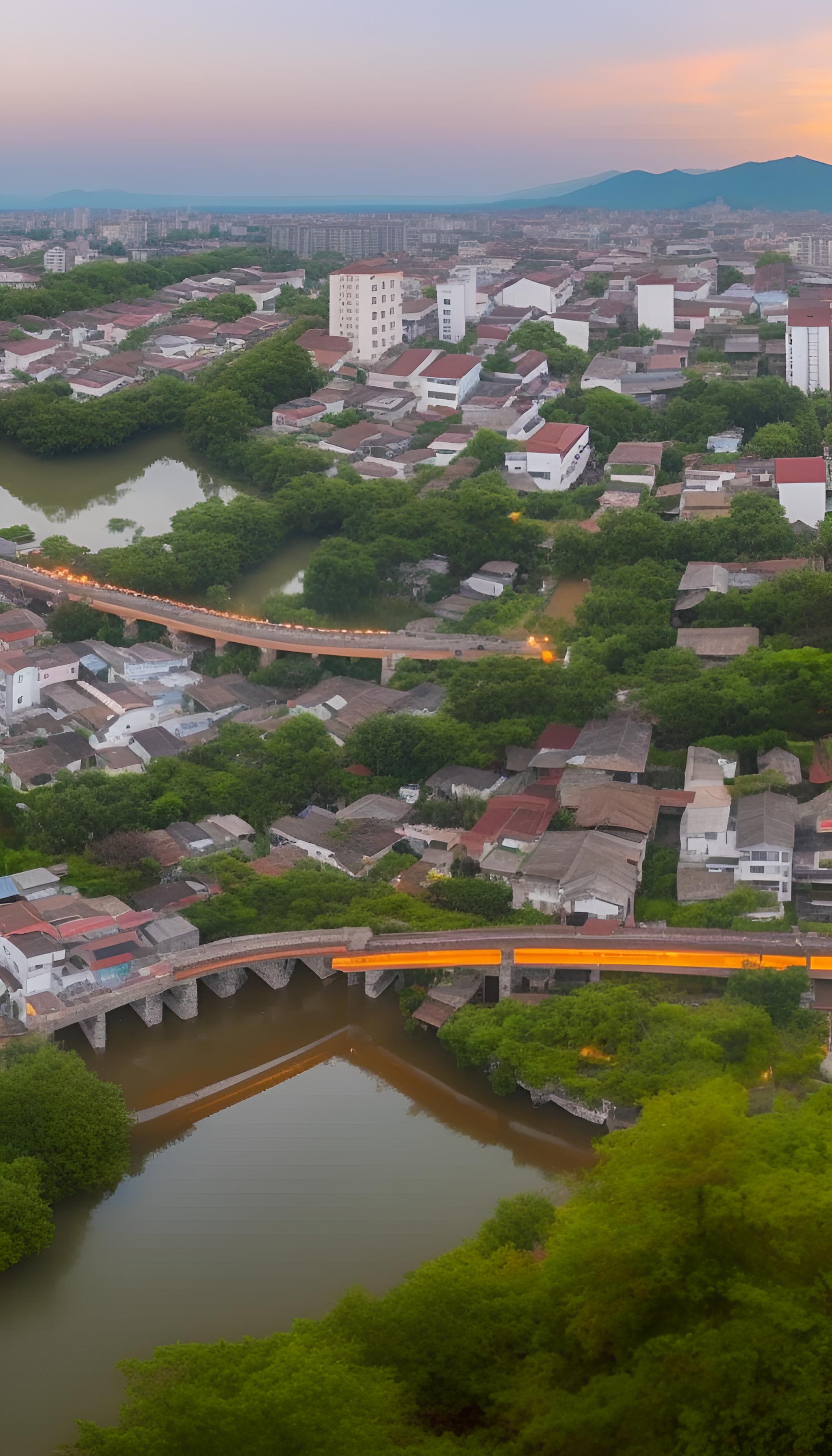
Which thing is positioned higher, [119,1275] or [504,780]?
[504,780]

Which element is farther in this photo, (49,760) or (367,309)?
(367,309)

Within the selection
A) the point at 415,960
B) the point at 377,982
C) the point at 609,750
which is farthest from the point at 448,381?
the point at 415,960

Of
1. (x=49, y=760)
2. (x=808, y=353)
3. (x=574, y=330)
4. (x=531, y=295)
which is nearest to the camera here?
(x=49, y=760)

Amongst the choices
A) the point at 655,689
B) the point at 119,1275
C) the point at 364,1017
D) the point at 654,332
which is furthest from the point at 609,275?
Answer: the point at 119,1275

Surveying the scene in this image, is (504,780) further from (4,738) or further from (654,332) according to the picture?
(654,332)

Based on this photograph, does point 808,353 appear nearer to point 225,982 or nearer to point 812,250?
point 225,982
